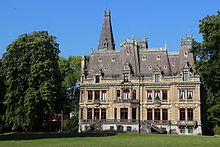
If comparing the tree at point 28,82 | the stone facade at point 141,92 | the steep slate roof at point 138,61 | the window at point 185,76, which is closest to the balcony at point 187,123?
the stone facade at point 141,92

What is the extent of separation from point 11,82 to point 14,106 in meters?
3.12

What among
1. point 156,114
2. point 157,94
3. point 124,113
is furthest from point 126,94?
point 156,114

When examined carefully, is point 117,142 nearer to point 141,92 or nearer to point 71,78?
point 141,92

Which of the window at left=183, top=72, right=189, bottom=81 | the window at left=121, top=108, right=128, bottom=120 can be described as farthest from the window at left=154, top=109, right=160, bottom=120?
the window at left=183, top=72, right=189, bottom=81

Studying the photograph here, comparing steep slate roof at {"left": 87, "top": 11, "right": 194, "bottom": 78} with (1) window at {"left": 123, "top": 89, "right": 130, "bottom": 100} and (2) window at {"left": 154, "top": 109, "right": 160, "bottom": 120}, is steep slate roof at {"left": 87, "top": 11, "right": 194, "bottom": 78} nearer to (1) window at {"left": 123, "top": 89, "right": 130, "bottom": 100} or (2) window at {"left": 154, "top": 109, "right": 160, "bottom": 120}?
(1) window at {"left": 123, "top": 89, "right": 130, "bottom": 100}

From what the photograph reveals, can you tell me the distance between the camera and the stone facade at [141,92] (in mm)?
51250

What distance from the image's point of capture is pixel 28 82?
4031 centimetres

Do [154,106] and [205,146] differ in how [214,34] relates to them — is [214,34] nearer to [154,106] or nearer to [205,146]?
[205,146]

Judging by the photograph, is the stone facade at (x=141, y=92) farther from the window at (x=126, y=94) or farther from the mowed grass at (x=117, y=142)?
the mowed grass at (x=117, y=142)

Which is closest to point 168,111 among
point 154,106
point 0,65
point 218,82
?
point 154,106

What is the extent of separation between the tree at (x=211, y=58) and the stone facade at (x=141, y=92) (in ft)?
35.5

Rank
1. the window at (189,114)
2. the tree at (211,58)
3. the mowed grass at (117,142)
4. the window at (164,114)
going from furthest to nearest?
the window at (164,114) < the window at (189,114) < the tree at (211,58) < the mowed grass at (117,142)

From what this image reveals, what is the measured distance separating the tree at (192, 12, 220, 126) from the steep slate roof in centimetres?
1162

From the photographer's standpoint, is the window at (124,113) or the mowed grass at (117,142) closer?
the mowed grass at (117,142)
